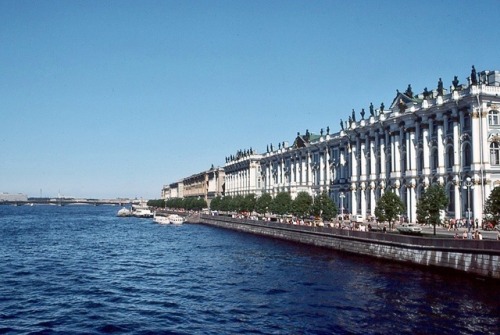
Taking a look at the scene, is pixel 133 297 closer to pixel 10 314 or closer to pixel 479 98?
pixel 10 314

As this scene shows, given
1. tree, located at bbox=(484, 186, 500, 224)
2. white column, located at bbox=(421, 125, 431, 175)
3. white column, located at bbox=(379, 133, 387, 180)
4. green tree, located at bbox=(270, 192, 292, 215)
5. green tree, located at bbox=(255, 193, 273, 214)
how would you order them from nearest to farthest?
tree, located at bbox=(484, 186, 500, 224) → white column, located at bbox=(421, 125, 431, 175) → white column, located at bbox=(379, 133, 387, 180) → green tree, located at bbox=(270, 192, 292, 215) → green tree, located at bbox=(255, 193, 273, 214)

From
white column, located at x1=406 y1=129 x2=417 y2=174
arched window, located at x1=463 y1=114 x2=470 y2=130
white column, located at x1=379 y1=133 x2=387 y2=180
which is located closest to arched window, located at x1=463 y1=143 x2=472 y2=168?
arched window, located at x1=463 y1=114 x2=470 y2=130

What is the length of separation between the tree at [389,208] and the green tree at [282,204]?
30015mm

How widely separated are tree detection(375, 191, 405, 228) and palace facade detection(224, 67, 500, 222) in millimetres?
6470

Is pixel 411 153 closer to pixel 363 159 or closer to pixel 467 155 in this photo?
pixel 467 155

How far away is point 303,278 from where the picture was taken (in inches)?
1478

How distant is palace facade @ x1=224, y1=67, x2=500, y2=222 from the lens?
180 feet

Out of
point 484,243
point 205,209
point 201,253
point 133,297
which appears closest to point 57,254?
point 201,253

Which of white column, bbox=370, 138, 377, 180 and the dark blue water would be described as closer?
the dark blue water

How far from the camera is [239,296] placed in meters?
31.6

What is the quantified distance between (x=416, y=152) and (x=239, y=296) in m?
41.5

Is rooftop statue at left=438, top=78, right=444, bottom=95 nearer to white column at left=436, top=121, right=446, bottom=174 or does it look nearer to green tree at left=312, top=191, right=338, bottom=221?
white column at left=436, top=121, right=446, bottom=174

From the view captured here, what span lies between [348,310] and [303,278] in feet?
34.4

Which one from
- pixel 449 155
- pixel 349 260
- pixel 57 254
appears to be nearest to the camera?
pixel 349 260
